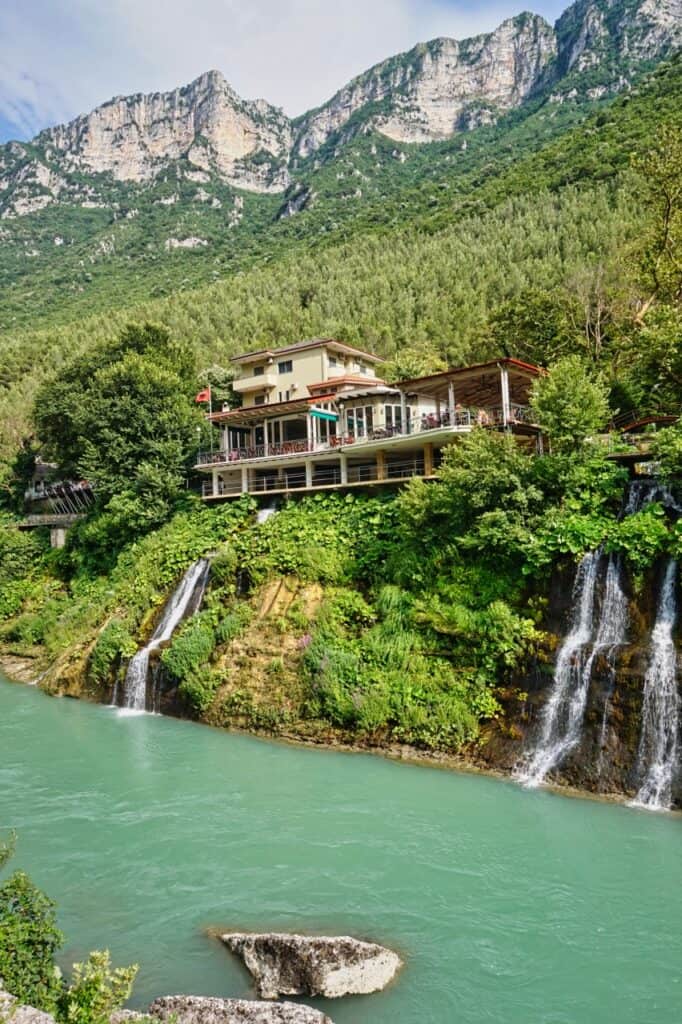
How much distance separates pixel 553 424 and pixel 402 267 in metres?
66.2

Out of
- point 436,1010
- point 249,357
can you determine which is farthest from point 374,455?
point 436,1010

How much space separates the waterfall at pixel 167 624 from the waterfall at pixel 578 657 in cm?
1398

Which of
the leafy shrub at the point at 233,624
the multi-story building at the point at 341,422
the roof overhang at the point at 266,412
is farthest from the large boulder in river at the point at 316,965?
the roof overhang at the point at 266,412

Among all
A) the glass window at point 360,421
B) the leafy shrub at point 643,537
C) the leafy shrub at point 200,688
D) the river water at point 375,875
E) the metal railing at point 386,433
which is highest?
the glass window at point 360,421

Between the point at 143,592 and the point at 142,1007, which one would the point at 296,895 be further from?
the point at 143,592

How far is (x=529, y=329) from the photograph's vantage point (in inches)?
1547

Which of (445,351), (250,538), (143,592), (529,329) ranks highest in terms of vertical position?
(445,351)

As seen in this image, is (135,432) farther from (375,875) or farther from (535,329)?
(375,875)

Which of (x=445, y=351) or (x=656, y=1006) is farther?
(x=445, y=351)

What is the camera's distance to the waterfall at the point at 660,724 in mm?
15125

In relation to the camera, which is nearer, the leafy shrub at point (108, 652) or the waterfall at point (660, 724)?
the waterfall at point (660, 724)

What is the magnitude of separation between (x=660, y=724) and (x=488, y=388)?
1881 centimetres

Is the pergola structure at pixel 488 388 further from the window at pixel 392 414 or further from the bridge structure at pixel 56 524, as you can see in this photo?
the bridge structure at pixel 56 524

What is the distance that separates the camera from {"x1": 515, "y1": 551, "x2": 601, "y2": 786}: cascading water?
1653 centimetres
